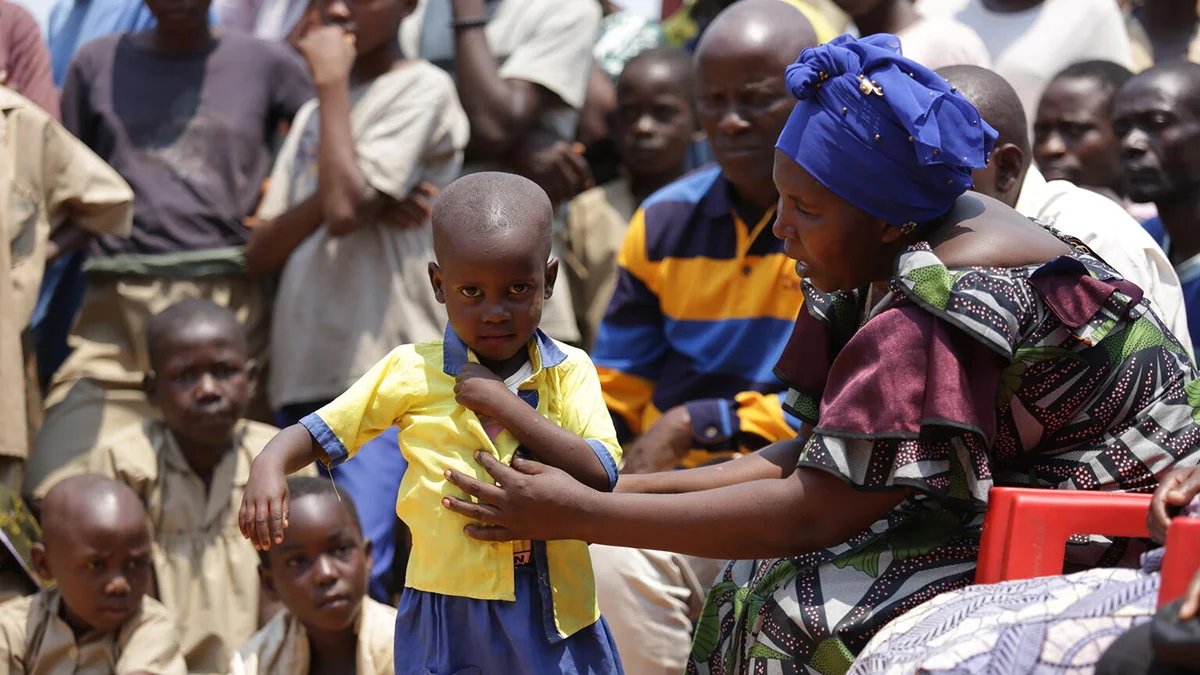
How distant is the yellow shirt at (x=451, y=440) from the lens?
114 inches

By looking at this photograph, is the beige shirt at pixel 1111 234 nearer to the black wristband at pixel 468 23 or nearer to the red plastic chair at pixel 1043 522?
the red plastic chair at pixel 1043 522

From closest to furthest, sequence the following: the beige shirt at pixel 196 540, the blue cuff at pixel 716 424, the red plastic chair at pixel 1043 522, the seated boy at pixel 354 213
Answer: the red plastic chair at pixel 1043 522, the blue cuff at pixel 716 424, the beige shirt at pixel 196 540, the seated boy at pixel 354 213

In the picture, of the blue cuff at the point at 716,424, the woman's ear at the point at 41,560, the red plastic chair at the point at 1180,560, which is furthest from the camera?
the woman's ear at the point at 41,560

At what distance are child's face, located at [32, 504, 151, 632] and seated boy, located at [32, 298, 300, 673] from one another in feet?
1.01

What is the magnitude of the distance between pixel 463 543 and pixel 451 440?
197 mm

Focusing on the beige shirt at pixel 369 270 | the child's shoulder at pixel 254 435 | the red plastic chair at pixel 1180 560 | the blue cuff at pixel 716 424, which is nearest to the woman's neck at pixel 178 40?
the beige shirt at pixel 369 270

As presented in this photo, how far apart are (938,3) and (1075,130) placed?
45.9 inches

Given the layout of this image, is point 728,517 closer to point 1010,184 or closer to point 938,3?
point 1010,184

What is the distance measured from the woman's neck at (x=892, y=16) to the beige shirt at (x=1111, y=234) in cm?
175

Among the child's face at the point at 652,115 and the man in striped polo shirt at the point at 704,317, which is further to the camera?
the child's face at the point at 652,115

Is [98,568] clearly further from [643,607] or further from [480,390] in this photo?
[480,390]

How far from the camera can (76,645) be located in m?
4.46

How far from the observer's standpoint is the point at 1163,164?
475cm

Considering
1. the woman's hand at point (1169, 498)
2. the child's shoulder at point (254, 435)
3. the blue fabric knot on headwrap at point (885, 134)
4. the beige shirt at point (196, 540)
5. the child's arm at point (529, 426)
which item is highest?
the blue fabric knot on headwrap at point (885, 134)
